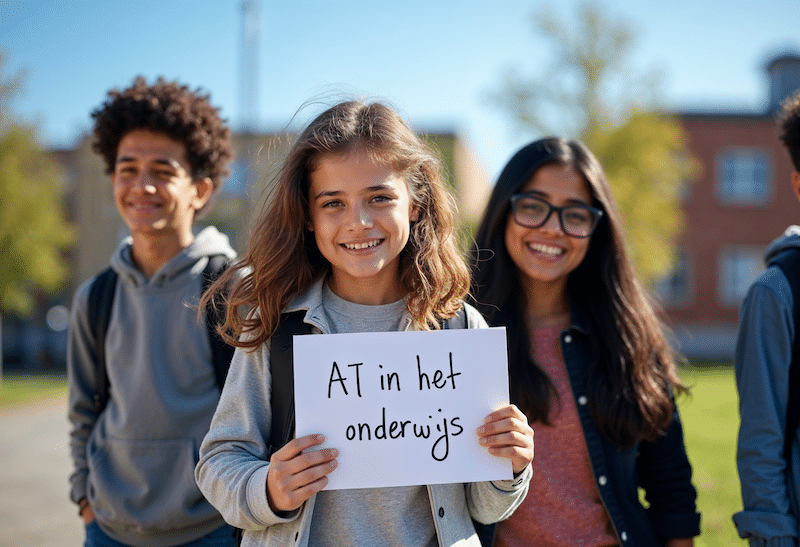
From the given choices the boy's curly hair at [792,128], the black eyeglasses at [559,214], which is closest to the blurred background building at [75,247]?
the boy's curly hair at [792,128]

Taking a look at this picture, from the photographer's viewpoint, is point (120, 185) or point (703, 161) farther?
point (703, 161)

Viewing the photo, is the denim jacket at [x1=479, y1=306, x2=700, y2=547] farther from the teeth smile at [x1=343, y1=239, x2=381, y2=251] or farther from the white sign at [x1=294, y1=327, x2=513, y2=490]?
the teeth smile at [x1=343, y1=239, x2=381, y2=251]

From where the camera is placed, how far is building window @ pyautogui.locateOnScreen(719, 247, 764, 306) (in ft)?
82.0

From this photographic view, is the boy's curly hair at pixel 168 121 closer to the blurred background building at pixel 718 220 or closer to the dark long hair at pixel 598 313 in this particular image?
the dark long hair at pixel 598 313

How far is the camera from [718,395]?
484 inches

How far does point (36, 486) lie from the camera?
6.33 metres

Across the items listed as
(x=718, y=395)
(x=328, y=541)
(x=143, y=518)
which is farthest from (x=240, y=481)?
(x=718, y=395)

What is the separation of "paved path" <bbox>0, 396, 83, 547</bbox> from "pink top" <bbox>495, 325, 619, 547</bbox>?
3.90 meters

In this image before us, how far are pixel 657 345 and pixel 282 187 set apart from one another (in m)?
1.55

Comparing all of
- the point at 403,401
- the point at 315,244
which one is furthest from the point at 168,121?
the point at 403,401

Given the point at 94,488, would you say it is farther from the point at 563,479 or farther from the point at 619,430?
the point at 619,430

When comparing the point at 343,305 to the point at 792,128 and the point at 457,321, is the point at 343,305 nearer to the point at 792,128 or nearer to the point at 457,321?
the point at 457,321

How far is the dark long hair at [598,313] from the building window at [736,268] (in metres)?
25.1

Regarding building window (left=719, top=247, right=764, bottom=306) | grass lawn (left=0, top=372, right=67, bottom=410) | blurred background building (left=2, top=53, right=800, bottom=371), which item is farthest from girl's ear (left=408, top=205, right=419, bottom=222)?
building window (left=719, top=247, right=764, bottom=306)
